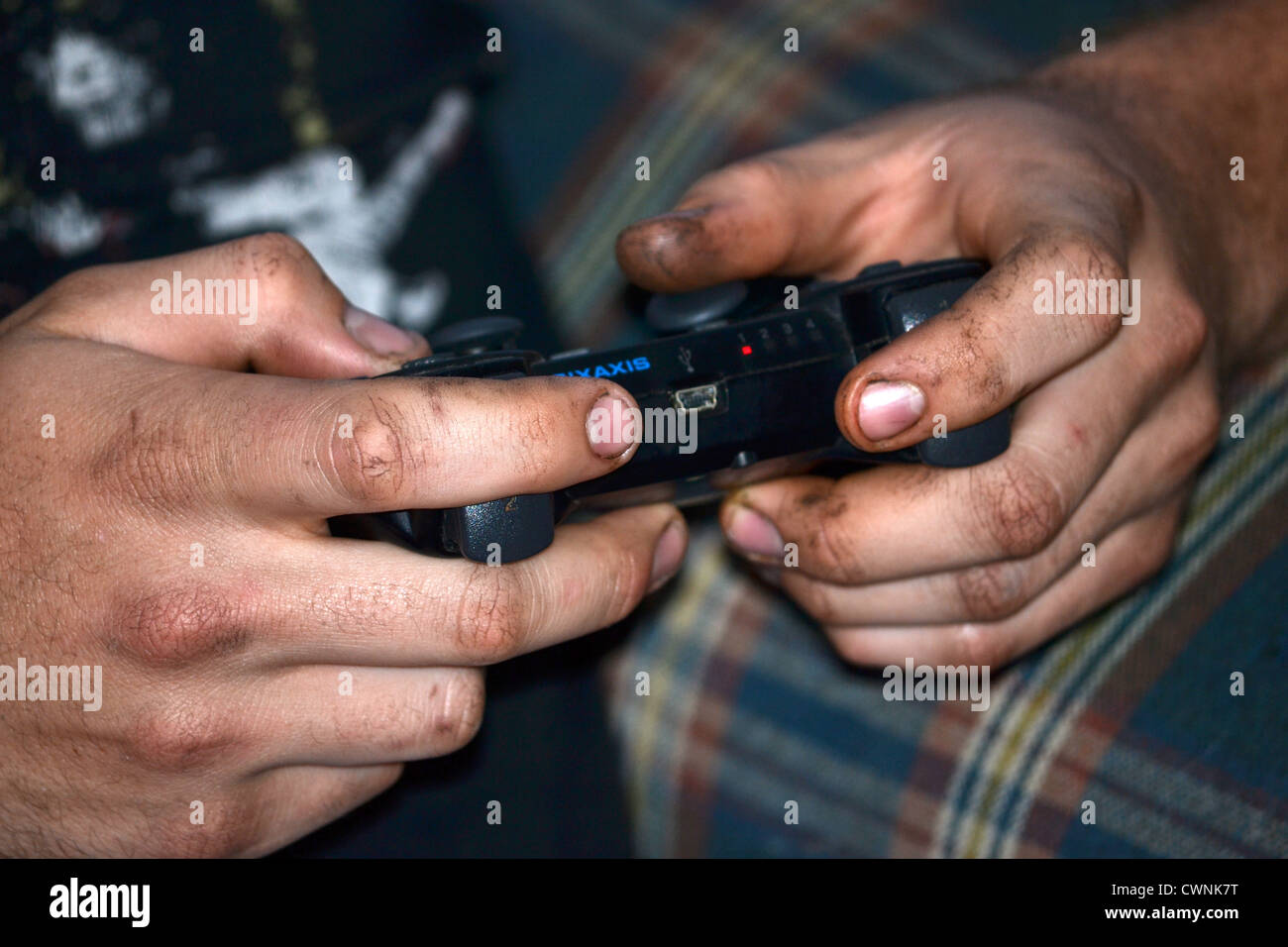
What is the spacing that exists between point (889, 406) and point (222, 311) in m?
0.31

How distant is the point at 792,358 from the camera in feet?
1.59

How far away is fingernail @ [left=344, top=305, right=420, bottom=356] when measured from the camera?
53 cm

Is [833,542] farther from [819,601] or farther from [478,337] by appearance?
[478,337]

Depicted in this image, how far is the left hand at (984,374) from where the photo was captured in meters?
0.48

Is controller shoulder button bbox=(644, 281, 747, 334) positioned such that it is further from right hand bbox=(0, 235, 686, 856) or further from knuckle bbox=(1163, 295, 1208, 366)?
knuckle bbox=(1163, 295, 1208, 366)

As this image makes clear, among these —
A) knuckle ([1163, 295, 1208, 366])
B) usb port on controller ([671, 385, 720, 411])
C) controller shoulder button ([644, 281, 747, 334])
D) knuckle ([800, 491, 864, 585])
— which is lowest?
knuckle ([800, 491, 864, 585])

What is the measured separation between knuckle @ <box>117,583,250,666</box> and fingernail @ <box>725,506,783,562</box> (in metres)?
0.25

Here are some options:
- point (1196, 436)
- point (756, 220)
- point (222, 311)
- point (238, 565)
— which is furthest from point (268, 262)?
point (1196, 436)

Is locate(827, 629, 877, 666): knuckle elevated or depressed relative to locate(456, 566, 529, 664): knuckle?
depressed

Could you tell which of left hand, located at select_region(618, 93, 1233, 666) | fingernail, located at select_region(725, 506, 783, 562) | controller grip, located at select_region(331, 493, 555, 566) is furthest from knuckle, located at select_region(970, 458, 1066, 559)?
controller grip, located at select_region(331, 493, 555, 566)

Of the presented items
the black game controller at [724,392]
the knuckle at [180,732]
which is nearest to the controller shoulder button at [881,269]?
the black game controller at [724,392]

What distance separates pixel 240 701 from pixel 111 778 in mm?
76

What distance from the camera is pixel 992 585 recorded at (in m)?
0.55
